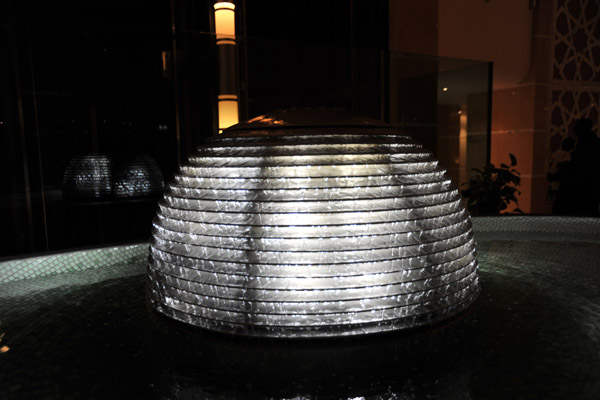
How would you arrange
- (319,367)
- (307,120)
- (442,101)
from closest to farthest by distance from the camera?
(319,367)
(307,120)
(442,101)

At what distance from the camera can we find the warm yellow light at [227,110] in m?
2.99

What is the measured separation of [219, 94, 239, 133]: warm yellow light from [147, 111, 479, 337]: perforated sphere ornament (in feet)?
6.91

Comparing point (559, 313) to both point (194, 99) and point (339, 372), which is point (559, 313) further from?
point (194, 99)

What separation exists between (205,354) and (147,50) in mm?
2444

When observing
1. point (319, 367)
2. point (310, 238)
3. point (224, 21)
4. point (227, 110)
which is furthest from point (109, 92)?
point (319, 367)

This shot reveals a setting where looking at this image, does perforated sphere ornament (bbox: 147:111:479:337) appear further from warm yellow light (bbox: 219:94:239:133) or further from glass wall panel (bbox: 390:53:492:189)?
glass wall panel (bbox: 390:53:492:189)

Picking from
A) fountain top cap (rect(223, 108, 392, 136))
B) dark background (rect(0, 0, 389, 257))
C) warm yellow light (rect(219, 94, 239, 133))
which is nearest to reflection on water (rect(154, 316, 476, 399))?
fountain top cap (rect(223, 108, 392, 136))

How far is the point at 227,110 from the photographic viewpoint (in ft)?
9.91

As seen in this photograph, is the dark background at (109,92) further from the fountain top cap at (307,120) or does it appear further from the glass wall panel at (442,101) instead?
the fountain top cap at (307,120)

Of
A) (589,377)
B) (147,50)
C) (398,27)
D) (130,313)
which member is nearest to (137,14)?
(147,50)

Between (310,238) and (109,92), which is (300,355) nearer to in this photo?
(310,238)

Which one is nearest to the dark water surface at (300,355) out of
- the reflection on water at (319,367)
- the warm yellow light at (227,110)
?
the reflection on water at (319,367)

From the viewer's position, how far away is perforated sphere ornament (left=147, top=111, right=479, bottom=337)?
30.7 inches

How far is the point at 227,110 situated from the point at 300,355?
2.43 m
